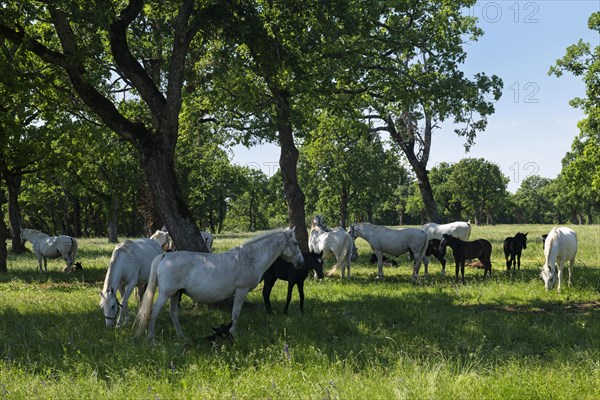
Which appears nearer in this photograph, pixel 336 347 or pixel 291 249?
pixel 336 347

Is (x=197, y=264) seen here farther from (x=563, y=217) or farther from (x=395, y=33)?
(x=563, y=217)

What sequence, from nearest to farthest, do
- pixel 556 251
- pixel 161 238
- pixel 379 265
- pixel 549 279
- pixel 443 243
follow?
pixel 549 279 < pixel 556 251 < pixel 443 243 < pixel 379 265 < pixel 161 238

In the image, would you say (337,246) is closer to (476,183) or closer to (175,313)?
(175,313)

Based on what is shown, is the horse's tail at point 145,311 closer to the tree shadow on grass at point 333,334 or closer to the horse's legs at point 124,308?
the tree shadow on grass at point 333,334

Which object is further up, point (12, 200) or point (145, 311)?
point (12, 200)

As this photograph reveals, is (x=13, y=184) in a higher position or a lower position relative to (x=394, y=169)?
lower

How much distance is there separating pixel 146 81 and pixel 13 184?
17790mm

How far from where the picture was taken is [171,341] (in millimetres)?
8664

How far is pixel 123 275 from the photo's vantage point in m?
10.5

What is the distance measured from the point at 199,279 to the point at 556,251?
1061 cm

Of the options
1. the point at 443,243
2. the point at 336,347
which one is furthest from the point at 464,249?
the point at 336,347

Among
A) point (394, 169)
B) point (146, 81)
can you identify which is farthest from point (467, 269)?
point (394, 169)

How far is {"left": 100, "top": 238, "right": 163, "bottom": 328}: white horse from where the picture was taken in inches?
385

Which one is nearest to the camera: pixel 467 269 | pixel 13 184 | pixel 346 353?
pixel 346 353
